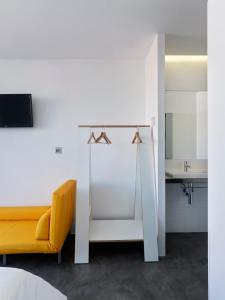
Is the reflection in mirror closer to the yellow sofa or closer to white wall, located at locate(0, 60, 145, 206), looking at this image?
white wall, located at locate(0, 60, 145, 206)

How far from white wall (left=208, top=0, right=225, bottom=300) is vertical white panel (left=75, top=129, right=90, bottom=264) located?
1.53m

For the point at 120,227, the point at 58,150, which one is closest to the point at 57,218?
the point at 120,227

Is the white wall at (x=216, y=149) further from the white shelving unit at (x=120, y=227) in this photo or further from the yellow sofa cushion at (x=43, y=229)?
the yellow sofa cushion at (x=43, y=229)

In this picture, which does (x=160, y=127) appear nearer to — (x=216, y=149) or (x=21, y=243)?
(x=216, y=149)

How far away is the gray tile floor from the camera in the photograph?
2197 mm

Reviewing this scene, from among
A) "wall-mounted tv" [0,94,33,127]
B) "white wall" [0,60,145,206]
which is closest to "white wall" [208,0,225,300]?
"white wall" [0,60,145,206]

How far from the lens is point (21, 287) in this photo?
1.39m

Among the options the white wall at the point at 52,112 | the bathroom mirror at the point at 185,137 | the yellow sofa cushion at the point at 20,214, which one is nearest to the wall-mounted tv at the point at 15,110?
the white wall at the point at 52,112

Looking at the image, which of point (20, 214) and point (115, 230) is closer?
point (115, 230)

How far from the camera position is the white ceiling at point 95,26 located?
87.3 inches

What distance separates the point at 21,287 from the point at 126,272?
143cm

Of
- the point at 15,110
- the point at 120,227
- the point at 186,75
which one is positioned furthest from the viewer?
the point at 186,75

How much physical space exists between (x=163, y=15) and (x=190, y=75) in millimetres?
1395

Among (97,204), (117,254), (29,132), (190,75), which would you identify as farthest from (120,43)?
(117,254)
